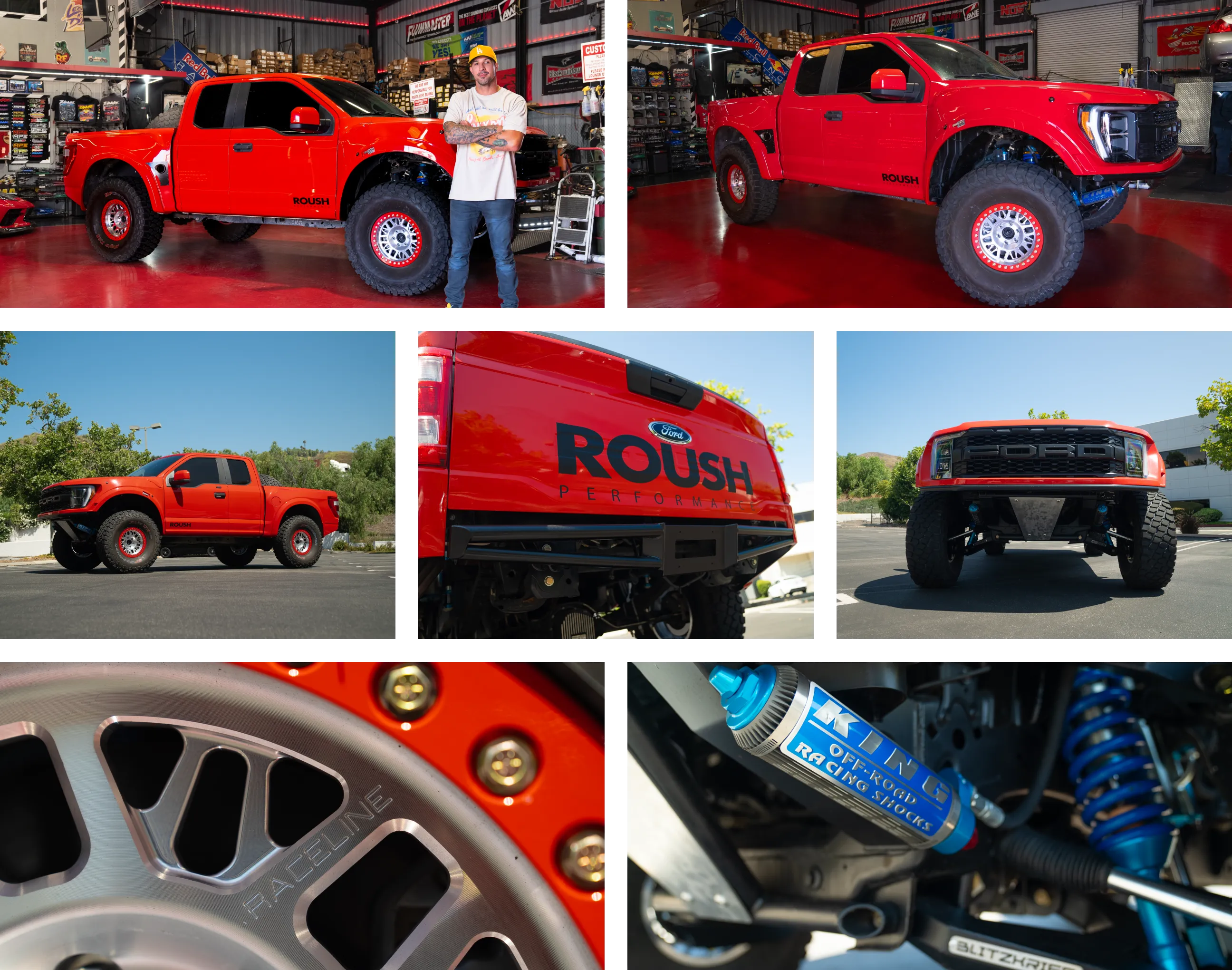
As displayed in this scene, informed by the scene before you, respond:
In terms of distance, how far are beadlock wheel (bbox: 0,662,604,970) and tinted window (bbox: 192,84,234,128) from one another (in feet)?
5.71

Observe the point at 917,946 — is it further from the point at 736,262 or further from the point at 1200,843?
the point at 736,262

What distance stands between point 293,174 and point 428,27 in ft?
2.64

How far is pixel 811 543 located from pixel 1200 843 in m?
1.36

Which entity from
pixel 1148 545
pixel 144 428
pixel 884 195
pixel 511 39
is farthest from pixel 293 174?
pixel 1148 545

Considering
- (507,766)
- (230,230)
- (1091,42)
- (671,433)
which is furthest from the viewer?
(230,230)

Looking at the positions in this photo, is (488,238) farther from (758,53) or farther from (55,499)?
(55,499)

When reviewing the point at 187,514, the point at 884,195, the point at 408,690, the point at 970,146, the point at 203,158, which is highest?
the point at 203,158

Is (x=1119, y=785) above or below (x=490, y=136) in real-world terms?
below

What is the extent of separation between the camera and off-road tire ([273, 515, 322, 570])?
2389 mm

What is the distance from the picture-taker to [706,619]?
7.96 feet

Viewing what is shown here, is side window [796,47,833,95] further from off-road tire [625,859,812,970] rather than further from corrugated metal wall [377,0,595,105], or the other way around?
off-road tire [625,859,812,970]

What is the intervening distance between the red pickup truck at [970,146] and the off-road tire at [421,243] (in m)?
0.88

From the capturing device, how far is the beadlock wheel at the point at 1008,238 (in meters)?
2.38

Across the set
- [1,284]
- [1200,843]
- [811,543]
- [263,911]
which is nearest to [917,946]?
[1200,843]
